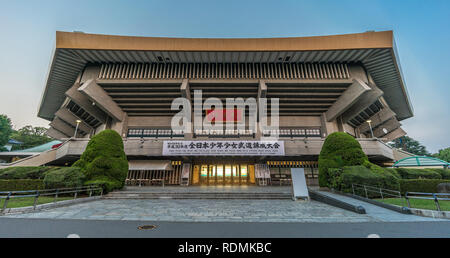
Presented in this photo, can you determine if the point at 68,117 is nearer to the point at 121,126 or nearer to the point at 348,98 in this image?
the point at 121,126

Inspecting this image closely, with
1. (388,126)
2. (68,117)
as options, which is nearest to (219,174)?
(68,117)

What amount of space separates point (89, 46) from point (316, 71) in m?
25.9

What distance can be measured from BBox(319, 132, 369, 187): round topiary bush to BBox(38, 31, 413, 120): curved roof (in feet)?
37.7

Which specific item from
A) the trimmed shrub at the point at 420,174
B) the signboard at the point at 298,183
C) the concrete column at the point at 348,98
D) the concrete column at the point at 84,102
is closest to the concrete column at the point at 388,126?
the concrete column at the point at 348,98

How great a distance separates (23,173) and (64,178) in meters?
5.29

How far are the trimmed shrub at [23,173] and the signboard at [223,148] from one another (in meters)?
9.01

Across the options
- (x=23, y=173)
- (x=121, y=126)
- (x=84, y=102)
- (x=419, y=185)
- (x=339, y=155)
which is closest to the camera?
(x=419, y=185)

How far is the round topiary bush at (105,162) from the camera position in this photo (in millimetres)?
12461

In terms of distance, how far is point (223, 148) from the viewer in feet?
58.6

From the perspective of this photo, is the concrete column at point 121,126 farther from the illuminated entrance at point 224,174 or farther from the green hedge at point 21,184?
the green hedge at point 21,184
